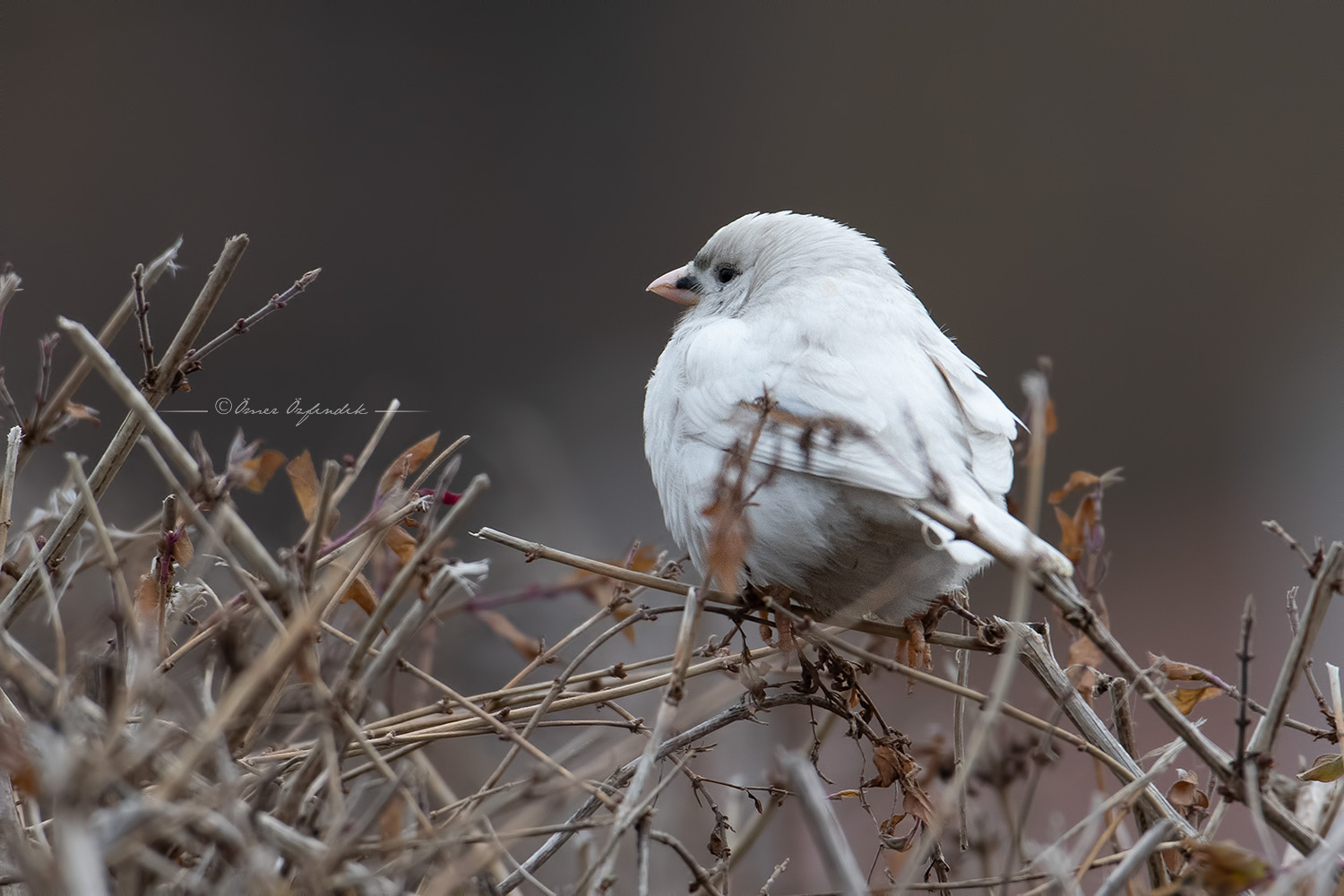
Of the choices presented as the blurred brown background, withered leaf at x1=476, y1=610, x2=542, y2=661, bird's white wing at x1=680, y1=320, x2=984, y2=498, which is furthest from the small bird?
the blurred brown background

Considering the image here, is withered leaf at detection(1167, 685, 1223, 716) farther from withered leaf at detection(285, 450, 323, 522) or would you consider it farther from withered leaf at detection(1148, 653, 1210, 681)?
withered leaf at detection(285, 450, 323, 522)

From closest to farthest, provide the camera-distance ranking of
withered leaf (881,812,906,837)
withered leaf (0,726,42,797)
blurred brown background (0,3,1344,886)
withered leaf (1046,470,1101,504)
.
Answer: withered leaf (0,726,42,797) < withered leaf (881,812,906,837) < withered leaf (1046,470,1101,504) < blurred brown background (0,3,1344,886)

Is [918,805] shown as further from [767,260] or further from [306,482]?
[767,260]

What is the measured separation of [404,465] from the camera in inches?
44.8

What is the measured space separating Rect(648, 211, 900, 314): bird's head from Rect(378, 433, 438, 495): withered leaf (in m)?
0.93

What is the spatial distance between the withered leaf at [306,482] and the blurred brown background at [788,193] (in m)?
3.29

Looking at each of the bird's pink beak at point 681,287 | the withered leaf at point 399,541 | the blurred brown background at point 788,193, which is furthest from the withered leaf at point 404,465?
the blurred brown background at point 788,193

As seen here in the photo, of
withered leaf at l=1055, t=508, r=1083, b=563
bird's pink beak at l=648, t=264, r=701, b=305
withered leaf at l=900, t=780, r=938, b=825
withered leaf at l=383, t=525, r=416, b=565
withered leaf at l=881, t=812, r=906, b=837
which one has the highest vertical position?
bird's pink beak at l=648, t=264, r=701, b=305

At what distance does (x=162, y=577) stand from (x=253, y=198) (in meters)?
3.87

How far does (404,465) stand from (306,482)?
0.31 feet

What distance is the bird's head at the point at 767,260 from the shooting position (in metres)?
2.01

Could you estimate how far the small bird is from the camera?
141 cm

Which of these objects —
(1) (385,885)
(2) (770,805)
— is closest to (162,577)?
(1) (385,885)

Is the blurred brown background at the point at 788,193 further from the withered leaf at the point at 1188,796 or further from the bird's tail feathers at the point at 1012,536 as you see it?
the withered leaf at the point at 1188,796
